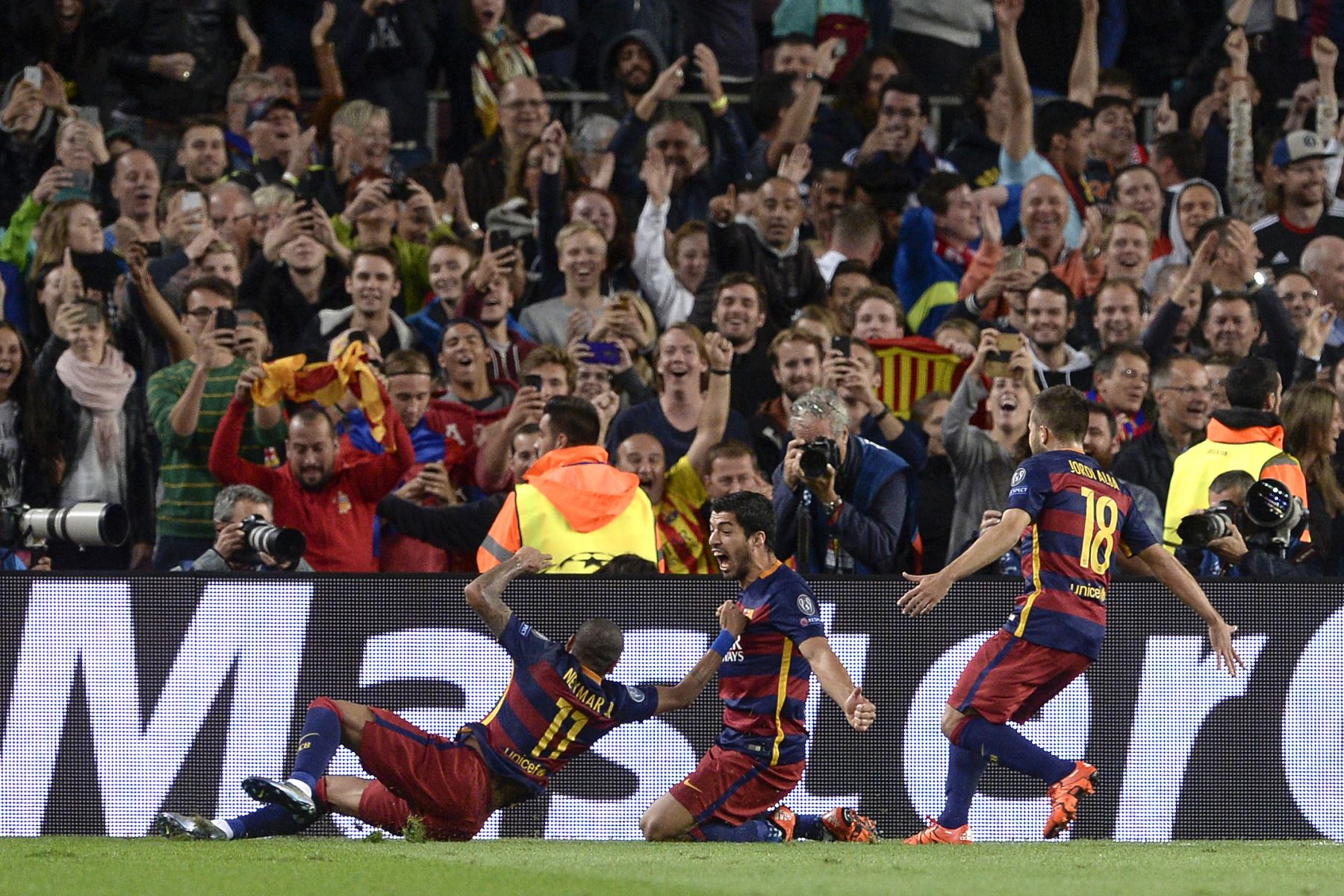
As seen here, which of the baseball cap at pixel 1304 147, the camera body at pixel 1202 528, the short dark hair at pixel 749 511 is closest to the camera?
the short dark hair at pixel 749 511

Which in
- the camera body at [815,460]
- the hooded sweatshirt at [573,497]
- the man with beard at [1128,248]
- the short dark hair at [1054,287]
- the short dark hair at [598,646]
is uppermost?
the man with beard at [1128,248]

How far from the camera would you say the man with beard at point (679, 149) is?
13.0 metres

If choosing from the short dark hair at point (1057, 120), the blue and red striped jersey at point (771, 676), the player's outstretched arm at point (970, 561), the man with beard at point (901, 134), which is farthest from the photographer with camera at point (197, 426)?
the short dark hair at point (1057, 120)

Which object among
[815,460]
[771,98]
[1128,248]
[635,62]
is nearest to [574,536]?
[815,460]

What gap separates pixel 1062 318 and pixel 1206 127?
432 cm

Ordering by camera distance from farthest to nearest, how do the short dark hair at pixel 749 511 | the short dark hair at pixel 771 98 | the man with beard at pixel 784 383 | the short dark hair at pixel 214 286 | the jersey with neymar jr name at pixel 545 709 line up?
1. the short dark hair at pixel 771 98
2. the short dark hair at pixel 214 286
3. the man with beard at pixel 784 383
4. the short dark hair at pixel 749 511
5. the jersey with neymar jr name at pixel 545 709

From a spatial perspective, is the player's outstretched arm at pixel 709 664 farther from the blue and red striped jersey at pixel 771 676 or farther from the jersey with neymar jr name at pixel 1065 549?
the jersey with neymar jr name at pixel 1065 549

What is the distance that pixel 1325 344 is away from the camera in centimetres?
1146

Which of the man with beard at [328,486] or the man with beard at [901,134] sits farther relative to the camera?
the man with beard at [901,134]

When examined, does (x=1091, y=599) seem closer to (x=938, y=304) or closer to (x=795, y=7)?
(x=938, y=304)

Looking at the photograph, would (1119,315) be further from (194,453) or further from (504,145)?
(194,453)

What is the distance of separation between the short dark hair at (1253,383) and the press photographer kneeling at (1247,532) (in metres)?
0.44

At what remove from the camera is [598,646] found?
802 cm

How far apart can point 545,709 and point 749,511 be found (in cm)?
113
